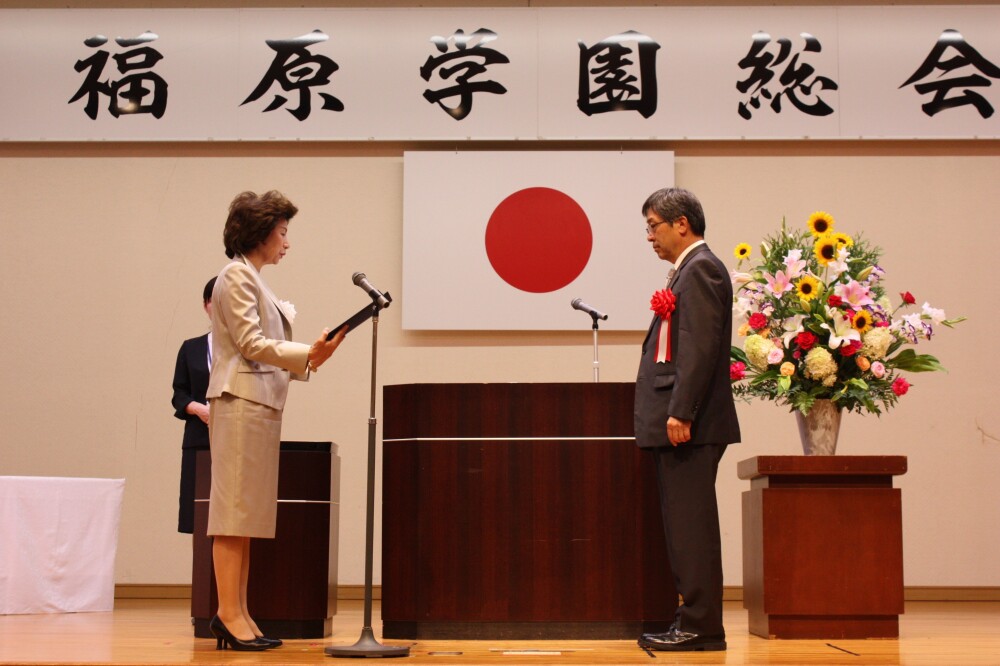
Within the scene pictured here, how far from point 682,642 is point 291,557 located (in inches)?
53.9

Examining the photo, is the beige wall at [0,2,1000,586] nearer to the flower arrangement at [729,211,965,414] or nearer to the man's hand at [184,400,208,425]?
the man's hand at [184,400,208,425]

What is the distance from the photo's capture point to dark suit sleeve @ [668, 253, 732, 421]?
3295 mm

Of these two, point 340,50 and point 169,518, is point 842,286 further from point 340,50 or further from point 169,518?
point 169,518

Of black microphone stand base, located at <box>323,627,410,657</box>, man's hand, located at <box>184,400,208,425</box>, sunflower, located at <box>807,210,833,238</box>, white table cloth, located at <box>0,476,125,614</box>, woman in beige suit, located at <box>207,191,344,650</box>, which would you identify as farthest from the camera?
white table cloth, located at <box>0,476,125,614</box>

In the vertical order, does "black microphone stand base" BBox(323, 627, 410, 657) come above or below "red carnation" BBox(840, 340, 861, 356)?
below

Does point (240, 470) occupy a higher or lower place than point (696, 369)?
lower

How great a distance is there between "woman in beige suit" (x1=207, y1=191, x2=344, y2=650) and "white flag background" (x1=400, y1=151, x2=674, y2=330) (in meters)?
2.55

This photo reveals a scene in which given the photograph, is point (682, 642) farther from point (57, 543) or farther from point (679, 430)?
point (57, 543)

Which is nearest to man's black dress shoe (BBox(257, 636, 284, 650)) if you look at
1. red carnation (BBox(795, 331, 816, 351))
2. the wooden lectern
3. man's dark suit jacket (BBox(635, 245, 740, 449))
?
the wooden lectern

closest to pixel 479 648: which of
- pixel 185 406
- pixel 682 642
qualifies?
pixel 682 642

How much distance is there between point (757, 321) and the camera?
3.90 m

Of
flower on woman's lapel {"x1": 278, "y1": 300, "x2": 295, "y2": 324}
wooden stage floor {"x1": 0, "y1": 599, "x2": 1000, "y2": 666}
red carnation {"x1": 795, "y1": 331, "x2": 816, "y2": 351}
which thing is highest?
flower on woman's lapel {"x1": 278, "y1": 300, "x2": 295, "y2": 324}

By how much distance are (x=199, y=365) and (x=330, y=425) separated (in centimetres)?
135

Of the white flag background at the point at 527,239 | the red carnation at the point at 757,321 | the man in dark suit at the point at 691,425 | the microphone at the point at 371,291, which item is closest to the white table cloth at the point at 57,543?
the white flag background at the point at 527,239
